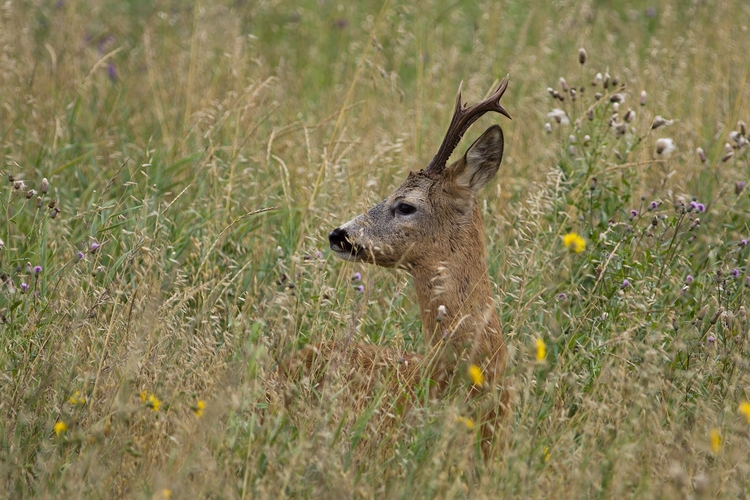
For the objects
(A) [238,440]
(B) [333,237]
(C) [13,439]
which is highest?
(B) [333,237]

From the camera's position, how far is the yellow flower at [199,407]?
2.82m

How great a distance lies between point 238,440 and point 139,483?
35 centimetres

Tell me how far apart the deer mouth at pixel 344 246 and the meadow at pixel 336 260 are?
0.09m

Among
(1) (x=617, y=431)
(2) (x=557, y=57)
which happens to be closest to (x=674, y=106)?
(2) (x=557, y=57)

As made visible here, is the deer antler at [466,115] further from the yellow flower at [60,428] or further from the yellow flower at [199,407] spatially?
the yellow flower at [60,428]

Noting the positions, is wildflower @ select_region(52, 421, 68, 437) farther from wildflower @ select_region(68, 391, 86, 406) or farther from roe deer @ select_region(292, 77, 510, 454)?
roe deer @ select_region(292, 77, 510, 454)

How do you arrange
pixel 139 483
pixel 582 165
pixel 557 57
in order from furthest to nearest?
pixel 557 57 → pixel 582 165 → pixel 139 483

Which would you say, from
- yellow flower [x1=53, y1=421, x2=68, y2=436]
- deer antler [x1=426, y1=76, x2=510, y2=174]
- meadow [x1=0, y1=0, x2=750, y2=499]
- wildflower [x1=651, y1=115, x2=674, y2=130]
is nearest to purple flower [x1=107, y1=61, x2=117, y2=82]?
meadow [x1=0, y1=0, x2=750, y2=499]

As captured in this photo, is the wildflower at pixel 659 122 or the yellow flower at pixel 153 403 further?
the wildflower at pixel 659 122

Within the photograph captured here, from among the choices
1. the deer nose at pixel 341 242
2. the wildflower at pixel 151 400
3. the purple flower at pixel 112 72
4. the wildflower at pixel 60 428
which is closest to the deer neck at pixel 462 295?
the deer nose at pixel 341 242

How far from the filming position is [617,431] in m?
3.02

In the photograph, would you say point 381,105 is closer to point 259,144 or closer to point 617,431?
point 259,144

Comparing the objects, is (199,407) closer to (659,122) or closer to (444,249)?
(444,249)

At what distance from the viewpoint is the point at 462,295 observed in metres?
3.82
